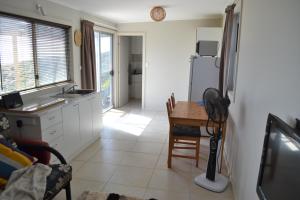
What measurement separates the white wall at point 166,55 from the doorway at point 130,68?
586 mm

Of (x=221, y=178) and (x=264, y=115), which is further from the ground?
(x=264, y=115)

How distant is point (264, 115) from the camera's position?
1603mm

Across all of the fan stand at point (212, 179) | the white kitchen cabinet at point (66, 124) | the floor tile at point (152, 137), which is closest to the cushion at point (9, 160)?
the white kitchen cabinet at point (66, 124)

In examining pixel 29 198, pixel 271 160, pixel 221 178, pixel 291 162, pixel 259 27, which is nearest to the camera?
pixel 291 162

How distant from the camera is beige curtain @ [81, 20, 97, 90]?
14.3ft

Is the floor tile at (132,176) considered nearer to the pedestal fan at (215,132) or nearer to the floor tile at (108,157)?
the floor tile at (108,157)

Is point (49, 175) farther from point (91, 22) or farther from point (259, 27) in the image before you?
point (91, 22)

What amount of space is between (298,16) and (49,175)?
215 centimetres

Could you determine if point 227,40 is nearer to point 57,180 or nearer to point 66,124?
point 66,124

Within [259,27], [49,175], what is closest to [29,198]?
[49,175]

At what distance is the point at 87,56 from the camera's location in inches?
177

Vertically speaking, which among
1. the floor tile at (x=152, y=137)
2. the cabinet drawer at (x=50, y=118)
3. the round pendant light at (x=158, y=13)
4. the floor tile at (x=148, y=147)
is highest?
the round pendant light at (x=158, y=13)

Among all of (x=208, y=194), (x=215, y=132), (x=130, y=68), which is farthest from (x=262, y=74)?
(x=130, y=68)

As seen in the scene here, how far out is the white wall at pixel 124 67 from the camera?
647 centimetres
